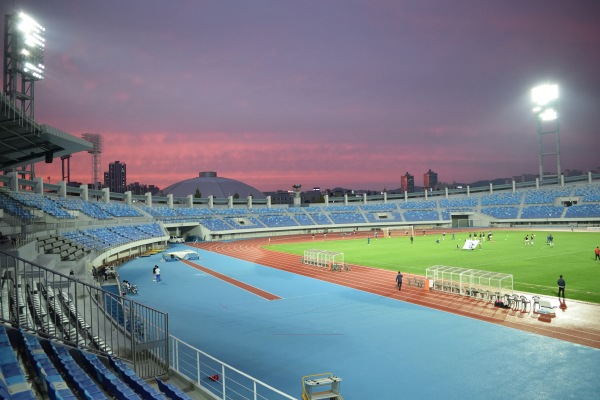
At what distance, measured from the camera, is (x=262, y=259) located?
4362cm

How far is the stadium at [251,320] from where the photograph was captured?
1044 cm

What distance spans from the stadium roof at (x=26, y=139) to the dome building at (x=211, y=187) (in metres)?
135

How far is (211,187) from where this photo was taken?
531 feet

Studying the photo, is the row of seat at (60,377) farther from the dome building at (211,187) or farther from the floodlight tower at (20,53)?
the dome building at (211,187)

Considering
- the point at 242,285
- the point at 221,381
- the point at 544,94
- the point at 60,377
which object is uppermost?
the point at 544,94

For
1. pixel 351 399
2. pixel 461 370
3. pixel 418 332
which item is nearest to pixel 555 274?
pixel 418 332

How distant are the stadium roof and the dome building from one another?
443 ft

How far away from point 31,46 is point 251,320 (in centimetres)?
3769

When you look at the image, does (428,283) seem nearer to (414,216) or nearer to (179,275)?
(179,275)

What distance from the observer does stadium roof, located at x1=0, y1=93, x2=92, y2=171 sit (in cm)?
1402

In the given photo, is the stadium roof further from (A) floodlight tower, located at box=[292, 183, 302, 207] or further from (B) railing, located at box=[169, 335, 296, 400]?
(A) floodlight tower, located at box=[292, 183, 302, 207]

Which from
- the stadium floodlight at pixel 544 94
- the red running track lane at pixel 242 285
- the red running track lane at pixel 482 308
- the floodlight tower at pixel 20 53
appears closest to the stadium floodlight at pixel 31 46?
the floodlight tower at pixel 20 53

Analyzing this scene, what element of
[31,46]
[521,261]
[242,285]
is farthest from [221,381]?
[31,46]

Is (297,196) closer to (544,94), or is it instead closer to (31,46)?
(544,94)
